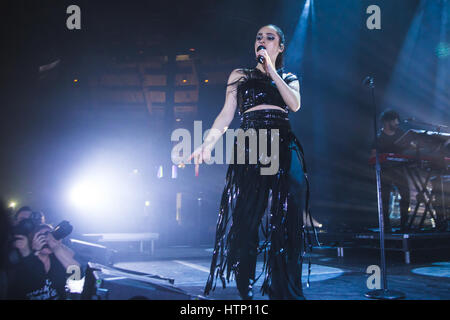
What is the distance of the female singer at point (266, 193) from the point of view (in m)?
1.58

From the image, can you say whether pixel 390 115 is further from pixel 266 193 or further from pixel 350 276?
pixel 266 193

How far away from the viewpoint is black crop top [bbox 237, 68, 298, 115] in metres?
1.69

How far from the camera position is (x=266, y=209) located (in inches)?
66.3

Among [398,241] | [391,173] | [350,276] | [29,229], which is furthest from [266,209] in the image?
[391,173]

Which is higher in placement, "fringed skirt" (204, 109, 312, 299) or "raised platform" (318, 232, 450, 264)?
"fringed skirt" (204, 109, 312, 299)

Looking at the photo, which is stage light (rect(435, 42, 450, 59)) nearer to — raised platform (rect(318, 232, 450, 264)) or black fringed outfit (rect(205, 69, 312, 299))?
raised platform (rect(318, 232, 450, 264))

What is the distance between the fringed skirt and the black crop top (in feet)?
0.17

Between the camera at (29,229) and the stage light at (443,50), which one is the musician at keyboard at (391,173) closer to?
the stage light at (443,50)

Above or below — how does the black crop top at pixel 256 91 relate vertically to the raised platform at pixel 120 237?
above

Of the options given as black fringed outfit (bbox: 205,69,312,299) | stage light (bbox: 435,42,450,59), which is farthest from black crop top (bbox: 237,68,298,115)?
A: stage light (bbox: 435,42,450,59)

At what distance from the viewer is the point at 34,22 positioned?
3.31m

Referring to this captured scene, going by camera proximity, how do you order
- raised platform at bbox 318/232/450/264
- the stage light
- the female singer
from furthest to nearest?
the stage light → raised platform at bbox 318/232/450/264 → the female singer

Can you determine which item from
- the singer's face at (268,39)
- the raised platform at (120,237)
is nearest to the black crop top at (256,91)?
the singer's face at (268,39)

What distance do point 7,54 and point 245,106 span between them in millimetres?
2493
